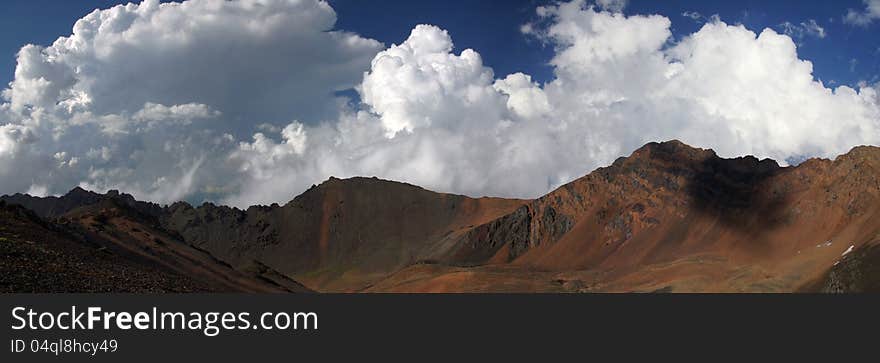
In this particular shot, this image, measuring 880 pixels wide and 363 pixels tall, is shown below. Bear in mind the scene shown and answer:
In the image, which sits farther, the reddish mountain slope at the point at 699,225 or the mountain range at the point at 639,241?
the reddish mountain slope at the point at 699,225

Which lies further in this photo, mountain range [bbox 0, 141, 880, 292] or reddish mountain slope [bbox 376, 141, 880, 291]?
reddish mountain slope [bbox 376, 141, 880, 291]

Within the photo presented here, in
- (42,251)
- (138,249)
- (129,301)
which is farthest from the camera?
(138,249)

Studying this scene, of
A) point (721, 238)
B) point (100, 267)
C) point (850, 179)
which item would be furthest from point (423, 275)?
point (100, 267)

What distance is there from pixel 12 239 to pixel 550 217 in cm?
15625

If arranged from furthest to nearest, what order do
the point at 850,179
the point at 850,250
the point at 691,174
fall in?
1. the point at 691,174
2. the point at 850,179
3. the point at 850,250

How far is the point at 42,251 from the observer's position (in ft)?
175

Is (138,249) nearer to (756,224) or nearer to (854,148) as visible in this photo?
(756,224)

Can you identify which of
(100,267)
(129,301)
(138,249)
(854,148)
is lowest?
(129,301)

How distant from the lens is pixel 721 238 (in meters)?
141

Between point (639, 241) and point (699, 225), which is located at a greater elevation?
point (699, 225)

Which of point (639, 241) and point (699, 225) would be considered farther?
point (639, 241)

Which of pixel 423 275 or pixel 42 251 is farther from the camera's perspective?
pixel 423 275

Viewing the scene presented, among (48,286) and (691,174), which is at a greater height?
(691,174)

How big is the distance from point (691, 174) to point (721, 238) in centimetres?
3311
